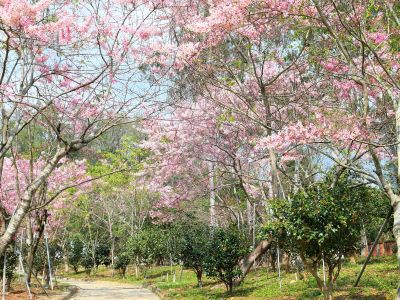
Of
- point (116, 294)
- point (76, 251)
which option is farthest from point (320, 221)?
point (76, 251)

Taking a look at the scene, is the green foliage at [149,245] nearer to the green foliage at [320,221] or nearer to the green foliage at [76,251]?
the green foliage at [76,251]

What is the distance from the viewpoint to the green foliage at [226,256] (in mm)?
12688

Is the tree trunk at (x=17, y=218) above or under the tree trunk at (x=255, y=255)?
above

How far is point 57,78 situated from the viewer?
385 inches

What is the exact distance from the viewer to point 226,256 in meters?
→ 12.8

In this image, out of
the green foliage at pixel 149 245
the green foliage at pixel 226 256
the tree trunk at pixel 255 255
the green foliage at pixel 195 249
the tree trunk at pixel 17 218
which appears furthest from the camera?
the green foliage at pixel 149 245

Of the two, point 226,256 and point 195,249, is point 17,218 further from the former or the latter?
point 195,249

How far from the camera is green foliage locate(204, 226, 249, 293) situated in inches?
500

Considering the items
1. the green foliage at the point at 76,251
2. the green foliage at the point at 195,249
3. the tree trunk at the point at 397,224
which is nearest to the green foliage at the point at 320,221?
the tree trunk at the point at 397,224

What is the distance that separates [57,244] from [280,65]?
24.2 metres

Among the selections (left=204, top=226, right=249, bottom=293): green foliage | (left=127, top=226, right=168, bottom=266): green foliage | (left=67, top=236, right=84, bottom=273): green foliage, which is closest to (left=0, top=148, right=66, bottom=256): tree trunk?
(left=204, top=226, right=249, bottom=293): green foliage

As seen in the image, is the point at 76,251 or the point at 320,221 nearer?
the point at 320,221

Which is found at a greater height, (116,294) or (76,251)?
(76,251)

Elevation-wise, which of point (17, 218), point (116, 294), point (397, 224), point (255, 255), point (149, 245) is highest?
point (17, 218)
